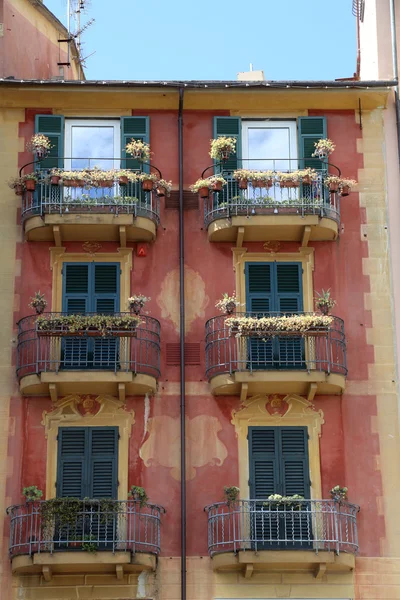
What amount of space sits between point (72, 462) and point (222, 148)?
778 centimetres

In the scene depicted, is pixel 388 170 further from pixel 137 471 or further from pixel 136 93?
pixel 137 471

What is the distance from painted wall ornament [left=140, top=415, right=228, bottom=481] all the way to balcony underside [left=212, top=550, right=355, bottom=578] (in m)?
2.10

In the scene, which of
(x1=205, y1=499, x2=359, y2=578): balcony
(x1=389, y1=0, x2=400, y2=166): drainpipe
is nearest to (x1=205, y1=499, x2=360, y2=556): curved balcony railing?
(x1=205, y1=499, x2=359, y2=578): balcony

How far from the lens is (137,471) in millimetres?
26797

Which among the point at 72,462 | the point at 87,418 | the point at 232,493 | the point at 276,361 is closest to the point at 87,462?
the point at 72,462

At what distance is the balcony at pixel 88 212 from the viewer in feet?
91.6

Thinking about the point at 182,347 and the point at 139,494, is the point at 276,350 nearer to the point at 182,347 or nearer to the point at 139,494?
the point at 182,347

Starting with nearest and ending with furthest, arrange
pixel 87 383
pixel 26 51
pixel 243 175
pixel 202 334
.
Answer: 1. pixel 87 383
2. pixel 202 334
3. pixel 243 175
4. pixel 26 51

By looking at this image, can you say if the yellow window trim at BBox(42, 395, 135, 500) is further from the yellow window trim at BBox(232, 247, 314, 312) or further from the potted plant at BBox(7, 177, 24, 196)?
the potted plant at BBox(7, 177, 24, 196)

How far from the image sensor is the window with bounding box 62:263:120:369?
27297 mm

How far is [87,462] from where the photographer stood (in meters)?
26.8

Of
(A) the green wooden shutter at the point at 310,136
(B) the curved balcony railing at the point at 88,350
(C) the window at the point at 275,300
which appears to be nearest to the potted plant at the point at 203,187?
(C) the window at the point at 275,300

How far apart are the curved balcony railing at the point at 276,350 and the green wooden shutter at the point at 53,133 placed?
5488 millimetres

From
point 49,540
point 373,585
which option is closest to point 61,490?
point 49,540
